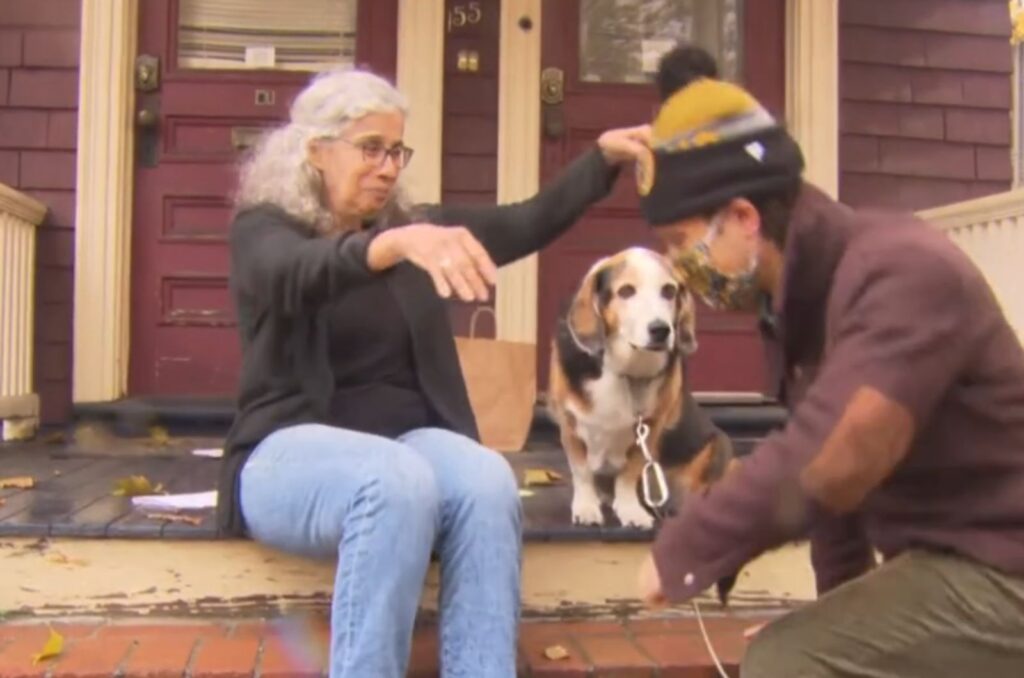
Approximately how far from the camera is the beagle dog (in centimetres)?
264

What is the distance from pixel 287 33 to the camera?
4.53 metres

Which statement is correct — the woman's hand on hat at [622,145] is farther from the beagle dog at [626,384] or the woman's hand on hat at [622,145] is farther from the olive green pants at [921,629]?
the olive green pants at [921,629]

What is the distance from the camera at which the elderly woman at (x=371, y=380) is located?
6.10 feet

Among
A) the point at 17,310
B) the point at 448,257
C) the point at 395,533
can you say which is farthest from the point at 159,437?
the point at 448,257

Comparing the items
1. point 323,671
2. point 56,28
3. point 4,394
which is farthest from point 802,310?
point 56,28

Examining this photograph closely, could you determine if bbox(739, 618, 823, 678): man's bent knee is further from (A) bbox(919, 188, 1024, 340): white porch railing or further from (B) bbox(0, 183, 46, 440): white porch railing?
(B) bbox(0, 183, 46, 440): white porch railing

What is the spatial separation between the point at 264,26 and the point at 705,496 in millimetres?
3735

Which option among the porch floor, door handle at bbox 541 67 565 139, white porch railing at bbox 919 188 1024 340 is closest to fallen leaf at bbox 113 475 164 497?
the porch floor

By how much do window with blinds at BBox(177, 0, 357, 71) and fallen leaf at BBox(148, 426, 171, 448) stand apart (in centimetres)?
152

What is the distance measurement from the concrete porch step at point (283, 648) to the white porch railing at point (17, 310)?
6.07ft

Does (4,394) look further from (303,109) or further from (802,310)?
(802,310)

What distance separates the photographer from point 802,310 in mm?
1420

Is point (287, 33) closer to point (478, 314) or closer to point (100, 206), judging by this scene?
point (100, 206)

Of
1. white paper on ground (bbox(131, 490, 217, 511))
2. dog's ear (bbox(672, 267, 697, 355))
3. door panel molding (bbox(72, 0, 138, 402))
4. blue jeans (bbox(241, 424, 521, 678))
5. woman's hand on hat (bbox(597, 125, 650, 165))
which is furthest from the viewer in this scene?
door panel molding (bbox(72, 0, 138, 402))
